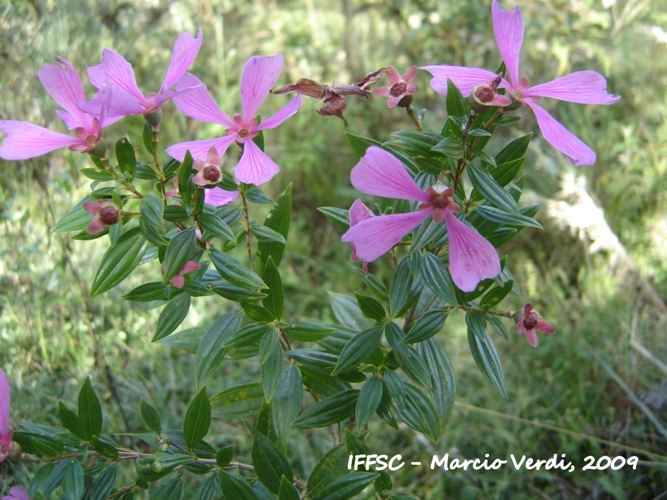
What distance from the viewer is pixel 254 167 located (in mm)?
683

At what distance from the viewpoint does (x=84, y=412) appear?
2.47ft

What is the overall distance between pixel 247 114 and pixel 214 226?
0.50 feet

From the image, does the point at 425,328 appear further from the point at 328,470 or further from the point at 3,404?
the point at 3,404

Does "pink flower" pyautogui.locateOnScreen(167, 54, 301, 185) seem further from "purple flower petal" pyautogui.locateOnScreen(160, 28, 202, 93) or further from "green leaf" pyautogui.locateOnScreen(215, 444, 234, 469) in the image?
"green leaf" pyautogui.locateOnScreen(215, 444, 234, 469)

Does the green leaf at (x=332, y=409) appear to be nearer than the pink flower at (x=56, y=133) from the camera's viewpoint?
No

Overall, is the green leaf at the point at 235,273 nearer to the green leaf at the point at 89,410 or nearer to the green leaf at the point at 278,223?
the green leaf at the point at 278,223

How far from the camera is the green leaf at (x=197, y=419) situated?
766 millimetres

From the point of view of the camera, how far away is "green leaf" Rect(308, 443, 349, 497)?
83 centimetres

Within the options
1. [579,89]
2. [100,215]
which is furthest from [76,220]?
[579,89]

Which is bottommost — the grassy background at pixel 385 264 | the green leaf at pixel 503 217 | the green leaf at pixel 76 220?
the grassy background at pixel 385 264

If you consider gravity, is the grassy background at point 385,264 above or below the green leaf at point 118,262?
below

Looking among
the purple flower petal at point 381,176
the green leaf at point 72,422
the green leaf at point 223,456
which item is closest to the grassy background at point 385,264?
the green leaf at point 72,422

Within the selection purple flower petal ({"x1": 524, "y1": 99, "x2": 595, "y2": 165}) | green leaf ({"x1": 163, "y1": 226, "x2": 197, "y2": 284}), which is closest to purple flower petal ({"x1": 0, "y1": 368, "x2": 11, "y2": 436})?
green leaf ({"x1": 163, "y1": 226, "x2": 197, "y2": 284})

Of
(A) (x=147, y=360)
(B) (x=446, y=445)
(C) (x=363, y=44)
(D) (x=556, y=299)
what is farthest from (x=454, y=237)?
(C) (x=363, y=44)
